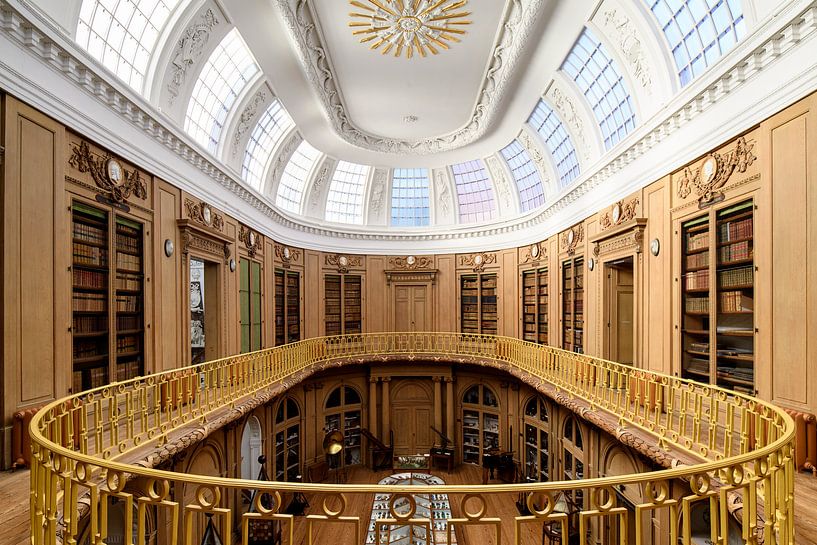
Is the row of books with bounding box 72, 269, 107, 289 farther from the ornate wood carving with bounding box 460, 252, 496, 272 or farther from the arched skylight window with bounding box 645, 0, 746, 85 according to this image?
the ornate wood carving with bounding box 460, 252, 496, 272

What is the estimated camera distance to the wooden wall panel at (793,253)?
4078 mm

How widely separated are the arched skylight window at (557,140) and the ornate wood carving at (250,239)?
7723mm

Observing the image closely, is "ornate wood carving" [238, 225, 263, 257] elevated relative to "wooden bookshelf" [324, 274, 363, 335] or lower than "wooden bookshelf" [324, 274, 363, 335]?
elevated

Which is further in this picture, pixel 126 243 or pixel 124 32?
pixel 126 243

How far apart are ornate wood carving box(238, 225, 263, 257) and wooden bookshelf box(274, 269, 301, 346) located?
159 centimetres

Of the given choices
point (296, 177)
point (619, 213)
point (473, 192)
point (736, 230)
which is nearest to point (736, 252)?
point (736, 230)

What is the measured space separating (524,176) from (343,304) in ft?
24.1

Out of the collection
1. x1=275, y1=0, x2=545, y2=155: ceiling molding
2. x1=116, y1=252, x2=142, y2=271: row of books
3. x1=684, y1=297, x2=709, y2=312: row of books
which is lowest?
x1=684, y1=297, x2=709, y2=312: row of books

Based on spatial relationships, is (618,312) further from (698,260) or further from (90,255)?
(90,255)

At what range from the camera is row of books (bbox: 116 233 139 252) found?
595 centimetres

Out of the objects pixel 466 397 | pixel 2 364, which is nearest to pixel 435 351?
pixel 466 397

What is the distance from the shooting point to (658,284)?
264 inches

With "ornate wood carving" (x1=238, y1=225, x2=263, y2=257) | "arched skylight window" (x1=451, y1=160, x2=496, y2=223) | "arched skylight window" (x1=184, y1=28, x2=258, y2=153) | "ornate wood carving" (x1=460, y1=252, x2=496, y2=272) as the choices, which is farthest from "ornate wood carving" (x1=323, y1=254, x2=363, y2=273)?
"arched skylight window" (x1=184, y1=28, x2=258, y2=153)

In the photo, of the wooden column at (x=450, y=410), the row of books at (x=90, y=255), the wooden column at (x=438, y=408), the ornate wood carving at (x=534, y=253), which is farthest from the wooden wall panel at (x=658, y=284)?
the row of books at (x=90, y=255)
